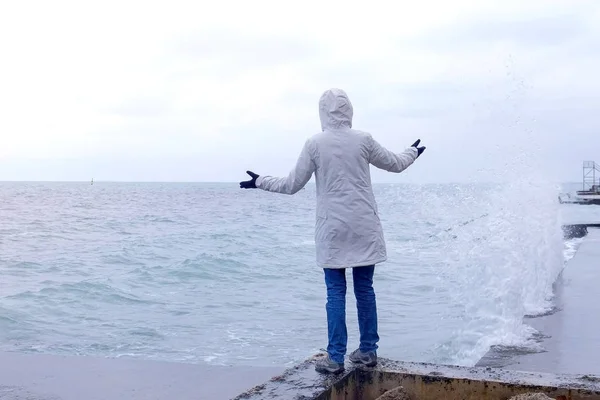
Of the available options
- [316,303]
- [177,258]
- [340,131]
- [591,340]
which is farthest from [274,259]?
[340,131]

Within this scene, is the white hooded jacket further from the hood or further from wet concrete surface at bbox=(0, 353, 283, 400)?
wet concrete surface at bbox=(0, 353, 283, 400)

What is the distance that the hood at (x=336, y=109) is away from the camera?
395 centimetres

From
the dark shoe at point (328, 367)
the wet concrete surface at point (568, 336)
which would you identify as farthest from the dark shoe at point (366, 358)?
the wet concrete surface at point (568, 336)

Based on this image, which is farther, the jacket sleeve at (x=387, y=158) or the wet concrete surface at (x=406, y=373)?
the jacket sleeve at (x=387, y=158)

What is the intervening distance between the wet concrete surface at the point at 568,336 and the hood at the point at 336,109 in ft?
6.55

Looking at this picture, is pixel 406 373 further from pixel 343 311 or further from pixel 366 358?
pixel 343 311

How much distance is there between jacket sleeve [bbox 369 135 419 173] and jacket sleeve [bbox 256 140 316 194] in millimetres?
362

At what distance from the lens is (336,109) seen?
3.95 metres

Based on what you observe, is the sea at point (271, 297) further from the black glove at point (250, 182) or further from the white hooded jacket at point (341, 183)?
the black glove at point (250, 182)

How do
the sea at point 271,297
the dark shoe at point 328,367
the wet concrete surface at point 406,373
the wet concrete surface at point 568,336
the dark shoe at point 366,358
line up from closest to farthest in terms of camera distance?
the wet concrete surface at point 406,373 < the dark shoe at point 328,367 < the dark shoe at point 366,358 < the wet concrete surface at point 568,336 < the sea at point 271,297

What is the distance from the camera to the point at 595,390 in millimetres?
3258

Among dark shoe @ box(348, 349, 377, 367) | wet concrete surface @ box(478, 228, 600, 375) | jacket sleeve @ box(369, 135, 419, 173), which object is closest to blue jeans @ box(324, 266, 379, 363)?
dark shoe @ box(348, 349, 377, 367)

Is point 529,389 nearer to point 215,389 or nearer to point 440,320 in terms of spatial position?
point 215,389

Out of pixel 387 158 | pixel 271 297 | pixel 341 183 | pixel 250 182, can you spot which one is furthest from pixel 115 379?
pixel 271 297
